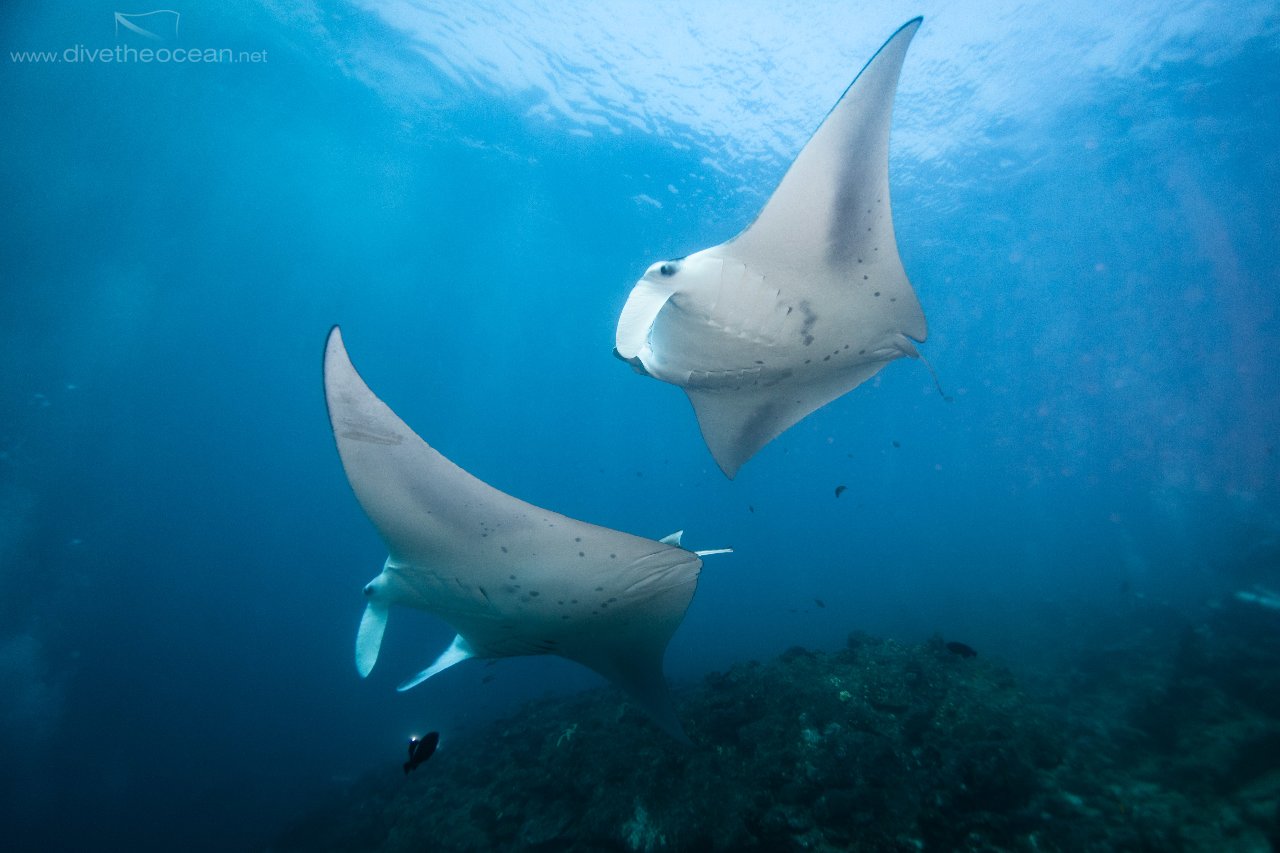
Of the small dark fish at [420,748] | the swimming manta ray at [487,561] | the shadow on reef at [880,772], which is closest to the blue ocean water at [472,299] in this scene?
the shadow on reef at [880,772]

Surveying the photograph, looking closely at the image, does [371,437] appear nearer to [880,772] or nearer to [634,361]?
[634,361]

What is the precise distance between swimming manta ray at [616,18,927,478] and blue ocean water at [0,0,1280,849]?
47.9ft

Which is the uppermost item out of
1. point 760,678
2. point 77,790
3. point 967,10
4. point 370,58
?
point 967,10

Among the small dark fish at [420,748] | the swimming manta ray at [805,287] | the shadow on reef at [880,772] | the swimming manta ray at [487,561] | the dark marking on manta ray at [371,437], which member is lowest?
the shadow on reef at [880,772]

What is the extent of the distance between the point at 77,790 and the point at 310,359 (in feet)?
86.9

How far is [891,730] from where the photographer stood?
469cm

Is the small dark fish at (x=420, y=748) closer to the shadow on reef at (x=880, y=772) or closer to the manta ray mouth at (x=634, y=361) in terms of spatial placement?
the shadow on reef at (x=880, y=772)

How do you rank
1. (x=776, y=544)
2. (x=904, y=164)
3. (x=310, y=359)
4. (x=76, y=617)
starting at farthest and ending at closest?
(x=776, y=544)
(x=310, y=359)
(x=76, y=617)
(x=904, y=164)

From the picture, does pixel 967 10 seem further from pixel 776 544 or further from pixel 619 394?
pixel 776 544

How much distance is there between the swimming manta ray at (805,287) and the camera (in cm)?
218

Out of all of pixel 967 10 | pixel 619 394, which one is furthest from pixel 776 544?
pixel 967 10

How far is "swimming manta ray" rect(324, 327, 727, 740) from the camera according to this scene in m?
1.97

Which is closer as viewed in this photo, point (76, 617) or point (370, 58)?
point (370, 58)

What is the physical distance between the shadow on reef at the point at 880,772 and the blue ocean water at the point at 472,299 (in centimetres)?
988
